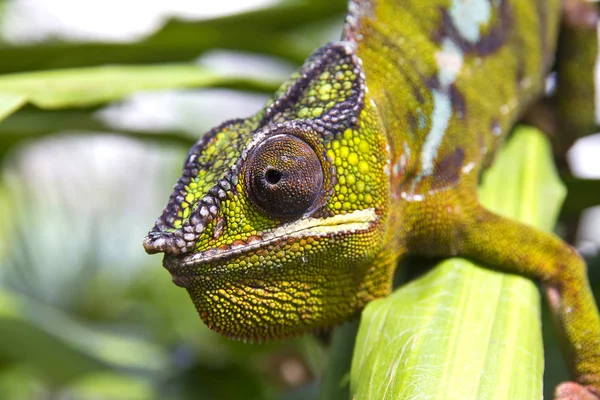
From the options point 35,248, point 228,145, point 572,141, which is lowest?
point 35,248

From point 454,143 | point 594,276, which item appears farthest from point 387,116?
point 594,276

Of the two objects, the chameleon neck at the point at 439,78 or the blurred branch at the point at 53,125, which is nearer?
the chameleon neck at the point at 439,78

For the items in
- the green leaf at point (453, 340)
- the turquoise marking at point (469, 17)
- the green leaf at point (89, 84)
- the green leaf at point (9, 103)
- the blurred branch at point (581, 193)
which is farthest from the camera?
the blurred branch at point (581, 193)

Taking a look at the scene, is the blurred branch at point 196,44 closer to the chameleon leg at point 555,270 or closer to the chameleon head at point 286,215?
the chameleon head at point 286,215

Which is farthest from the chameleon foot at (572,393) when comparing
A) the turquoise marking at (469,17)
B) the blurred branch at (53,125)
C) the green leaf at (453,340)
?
the blurred branch at (53,125)

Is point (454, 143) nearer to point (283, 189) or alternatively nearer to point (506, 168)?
point (506, 168)

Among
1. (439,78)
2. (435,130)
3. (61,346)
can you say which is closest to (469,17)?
(439,78)

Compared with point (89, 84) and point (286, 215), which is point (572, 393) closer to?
point (286, 215)
